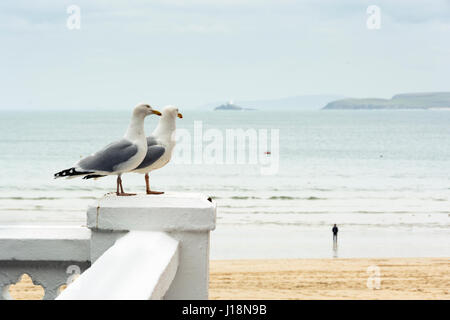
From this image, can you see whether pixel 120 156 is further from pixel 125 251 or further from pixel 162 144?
pixel 125 251

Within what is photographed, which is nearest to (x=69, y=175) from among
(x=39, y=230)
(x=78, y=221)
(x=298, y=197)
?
(x=39, y=230)

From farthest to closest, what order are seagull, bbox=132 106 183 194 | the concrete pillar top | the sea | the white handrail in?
1. the sea
2. seagull, bbox=132 106 183 194
3. the concrete pillar top
4. the white handrail

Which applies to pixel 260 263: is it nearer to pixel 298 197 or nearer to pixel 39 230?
pixel 39 230

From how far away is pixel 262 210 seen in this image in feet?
93.1

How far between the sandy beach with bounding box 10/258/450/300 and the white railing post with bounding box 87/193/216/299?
980cm

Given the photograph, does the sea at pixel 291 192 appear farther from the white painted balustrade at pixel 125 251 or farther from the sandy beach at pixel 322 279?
the white painted balustrade at pixel 125 251

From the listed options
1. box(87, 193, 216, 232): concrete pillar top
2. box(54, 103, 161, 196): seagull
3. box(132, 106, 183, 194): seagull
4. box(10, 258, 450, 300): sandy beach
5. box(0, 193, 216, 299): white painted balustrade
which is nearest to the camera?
box(0, 193, 216, 299): white painted balustrade

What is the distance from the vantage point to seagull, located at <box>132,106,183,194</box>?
9.86ft

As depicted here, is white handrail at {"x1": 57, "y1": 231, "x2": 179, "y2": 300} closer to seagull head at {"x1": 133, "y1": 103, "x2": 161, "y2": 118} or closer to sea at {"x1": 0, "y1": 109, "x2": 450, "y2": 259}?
seagull head at {"x1": 133, "y1": 103, "x2": 161, "y2": 118}

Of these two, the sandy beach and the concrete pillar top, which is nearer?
the concrete pillar top

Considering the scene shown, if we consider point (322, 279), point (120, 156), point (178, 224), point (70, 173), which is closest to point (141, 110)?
point (120, 156)

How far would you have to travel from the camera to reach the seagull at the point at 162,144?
301 cm

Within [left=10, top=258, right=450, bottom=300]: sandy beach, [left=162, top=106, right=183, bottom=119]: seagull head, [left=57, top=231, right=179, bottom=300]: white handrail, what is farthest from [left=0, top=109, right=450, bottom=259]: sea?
[left=57, top=231, right=179, bottom=300]: white handrail
